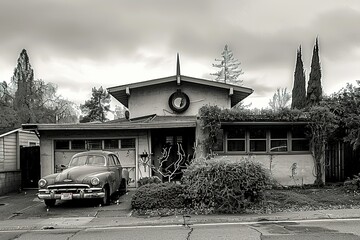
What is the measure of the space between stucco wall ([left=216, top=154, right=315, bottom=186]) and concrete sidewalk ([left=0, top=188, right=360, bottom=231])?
502 cm

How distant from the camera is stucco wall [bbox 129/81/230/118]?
18719 millimetres

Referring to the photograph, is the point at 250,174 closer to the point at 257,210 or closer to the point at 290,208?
the point at 257,210

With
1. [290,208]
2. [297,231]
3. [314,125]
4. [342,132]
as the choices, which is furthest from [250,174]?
[342,132]

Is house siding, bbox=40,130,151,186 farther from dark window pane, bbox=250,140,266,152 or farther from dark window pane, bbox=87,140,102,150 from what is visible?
dark window pane, bbox=250,140,266,152

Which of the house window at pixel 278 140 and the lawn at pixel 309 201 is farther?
the house window at pixel 278 140

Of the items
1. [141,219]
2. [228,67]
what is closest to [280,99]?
[228,67]

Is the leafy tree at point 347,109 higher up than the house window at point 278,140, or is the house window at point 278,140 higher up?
the leafy tree at point 347,109

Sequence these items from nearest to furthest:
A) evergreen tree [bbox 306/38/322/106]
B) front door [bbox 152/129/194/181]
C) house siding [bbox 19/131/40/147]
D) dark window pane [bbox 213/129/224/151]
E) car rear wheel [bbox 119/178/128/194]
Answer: car rear wheel [bbox 119/178/128/194] → dark window pane [bbox 213/129/224/151] → front door [bbox 152/129/194/181] → house siding [bbox 19/131/40/147] → evergreen tree [bbox 306/38/322/106]

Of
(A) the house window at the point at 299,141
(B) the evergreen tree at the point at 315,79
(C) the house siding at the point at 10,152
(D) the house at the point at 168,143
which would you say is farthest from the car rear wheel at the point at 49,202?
(B) the evergreen tree at the point at 315,79

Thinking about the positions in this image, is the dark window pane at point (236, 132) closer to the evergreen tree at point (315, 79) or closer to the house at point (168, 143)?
the house at point (168, 143)

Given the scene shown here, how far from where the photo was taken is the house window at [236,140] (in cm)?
1558

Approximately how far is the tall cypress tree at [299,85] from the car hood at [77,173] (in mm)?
21894

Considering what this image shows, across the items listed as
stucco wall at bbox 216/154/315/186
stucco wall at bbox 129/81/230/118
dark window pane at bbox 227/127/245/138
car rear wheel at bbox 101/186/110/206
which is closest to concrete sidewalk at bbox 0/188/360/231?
car rear wheel at bbox 101/186/110/206

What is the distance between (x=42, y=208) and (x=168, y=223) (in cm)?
487
